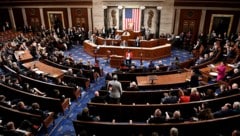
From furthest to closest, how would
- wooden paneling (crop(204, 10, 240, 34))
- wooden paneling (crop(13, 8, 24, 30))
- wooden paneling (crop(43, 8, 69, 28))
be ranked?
wooden paneling (crop(13, 8, 24, 30)) → wooden paneling (crop(43, 8, 69, 28)) → wooden paneling (crop(204, 10, 240, 34))

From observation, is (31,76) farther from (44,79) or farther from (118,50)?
(118,50)

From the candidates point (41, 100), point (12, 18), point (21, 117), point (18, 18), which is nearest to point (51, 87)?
point (41, 100)

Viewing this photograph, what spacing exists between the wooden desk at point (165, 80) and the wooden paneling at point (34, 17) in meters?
15.0

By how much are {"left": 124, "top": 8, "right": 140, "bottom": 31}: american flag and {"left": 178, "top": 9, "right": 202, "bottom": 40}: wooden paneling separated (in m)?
3.23

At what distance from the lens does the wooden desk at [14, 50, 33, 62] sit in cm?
1171

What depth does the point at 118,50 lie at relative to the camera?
43.9 ft

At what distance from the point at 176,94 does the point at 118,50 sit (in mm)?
7271

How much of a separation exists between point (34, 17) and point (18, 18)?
2.00 metres

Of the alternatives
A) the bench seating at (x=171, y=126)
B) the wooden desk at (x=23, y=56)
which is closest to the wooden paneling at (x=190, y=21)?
the wooden desk at (x=23, y=56)

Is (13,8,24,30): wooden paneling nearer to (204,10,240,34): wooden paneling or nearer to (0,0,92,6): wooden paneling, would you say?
(0,0,92,6): wooden paneling

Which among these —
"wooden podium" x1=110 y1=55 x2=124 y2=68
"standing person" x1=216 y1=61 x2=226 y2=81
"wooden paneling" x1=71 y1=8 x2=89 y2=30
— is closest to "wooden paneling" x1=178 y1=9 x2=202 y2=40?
"wooden podium" x1=110 y1=55 x2=124 y2=68

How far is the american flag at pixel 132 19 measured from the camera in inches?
662

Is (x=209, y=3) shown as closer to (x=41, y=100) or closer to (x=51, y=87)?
(x=51, y=87)

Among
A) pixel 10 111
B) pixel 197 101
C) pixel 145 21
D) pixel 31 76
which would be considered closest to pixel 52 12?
pixel 145 21
